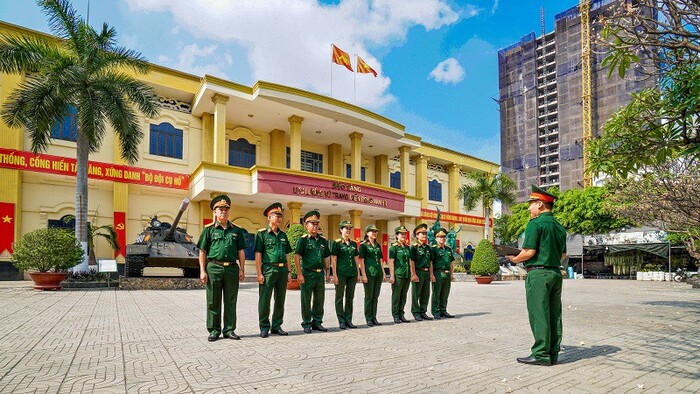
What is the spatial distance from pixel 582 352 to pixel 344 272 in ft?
12.1

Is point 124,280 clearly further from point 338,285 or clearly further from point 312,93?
point 312,93

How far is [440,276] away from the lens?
9.26 meters

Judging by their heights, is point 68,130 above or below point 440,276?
above

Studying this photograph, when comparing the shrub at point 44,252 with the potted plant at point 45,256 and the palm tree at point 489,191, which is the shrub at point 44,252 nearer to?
the potted plant at point 45,256

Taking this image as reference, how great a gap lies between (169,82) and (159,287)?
11757 mm

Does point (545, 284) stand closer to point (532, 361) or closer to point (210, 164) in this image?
point (532, 361)

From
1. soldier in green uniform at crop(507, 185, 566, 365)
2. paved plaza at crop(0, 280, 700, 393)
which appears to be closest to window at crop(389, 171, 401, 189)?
paved plaza at crop(0, 280, 700, 393)

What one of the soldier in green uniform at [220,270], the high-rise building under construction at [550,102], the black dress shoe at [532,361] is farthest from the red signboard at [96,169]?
the high-rise building under construction at [550,102]

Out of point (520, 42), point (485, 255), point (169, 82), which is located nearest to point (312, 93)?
point (169, 82)

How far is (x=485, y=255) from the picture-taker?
75.3 ft

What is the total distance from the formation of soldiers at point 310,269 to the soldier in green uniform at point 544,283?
3203mm

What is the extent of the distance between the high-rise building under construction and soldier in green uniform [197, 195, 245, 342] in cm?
6146

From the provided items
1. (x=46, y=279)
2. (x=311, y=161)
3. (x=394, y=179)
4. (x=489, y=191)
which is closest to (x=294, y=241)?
(x=46, y=279)

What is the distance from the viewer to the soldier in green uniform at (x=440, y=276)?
917cm
